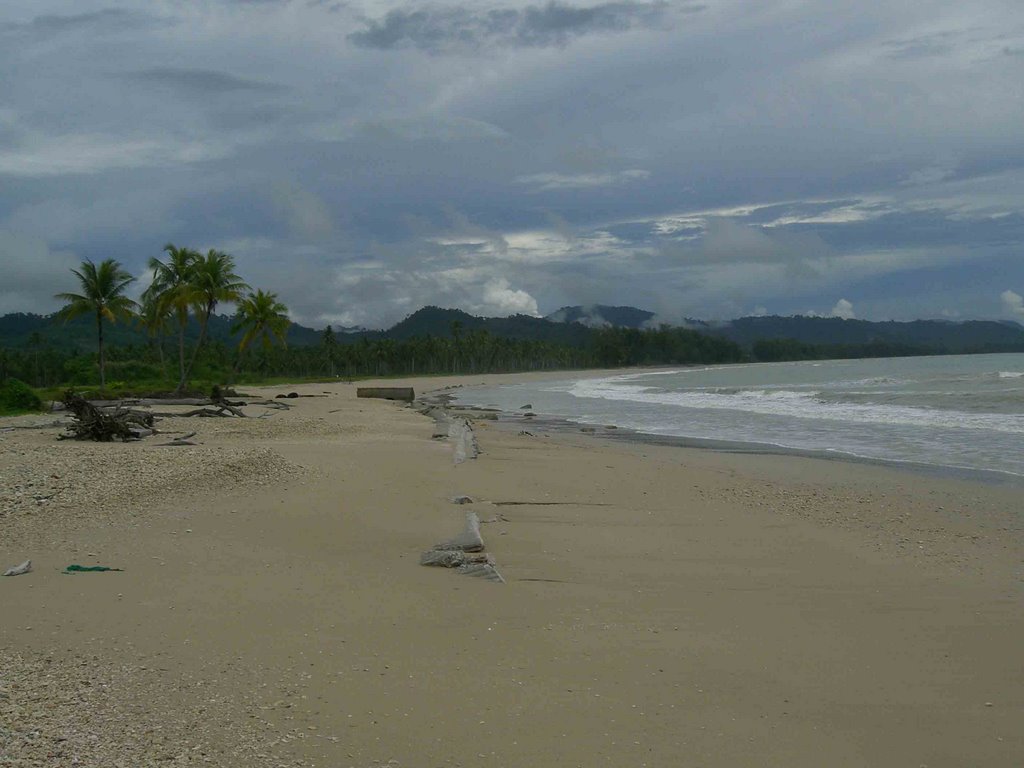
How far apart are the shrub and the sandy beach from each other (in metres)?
18.8

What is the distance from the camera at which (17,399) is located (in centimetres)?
2697

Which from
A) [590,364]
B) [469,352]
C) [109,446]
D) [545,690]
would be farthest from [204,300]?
[590,364]

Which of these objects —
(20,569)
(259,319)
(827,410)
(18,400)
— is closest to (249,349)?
(259,319)

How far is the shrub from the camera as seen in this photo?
87.8 ft

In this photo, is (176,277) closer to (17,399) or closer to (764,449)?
(17,399)

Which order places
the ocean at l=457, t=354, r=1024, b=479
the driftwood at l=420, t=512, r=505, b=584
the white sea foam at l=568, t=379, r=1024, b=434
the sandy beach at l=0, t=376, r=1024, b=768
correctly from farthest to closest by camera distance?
the white sea foam at l=568, t=379, r=1024, b=434
the ocean at l=457, t=354, r=1024, b=479
the driftwood at l=420, t=512, r=505, b=584
the sandy beach at l=0, t=376, r=1024, b=768

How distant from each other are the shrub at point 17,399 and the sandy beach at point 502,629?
18.8 m

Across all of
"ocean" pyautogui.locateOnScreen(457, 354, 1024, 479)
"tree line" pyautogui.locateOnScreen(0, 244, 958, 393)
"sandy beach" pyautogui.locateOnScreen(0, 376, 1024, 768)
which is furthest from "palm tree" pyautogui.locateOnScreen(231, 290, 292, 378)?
"sandy beach" pyautogui.locateOnScreen(0, 376, 1024, 768)

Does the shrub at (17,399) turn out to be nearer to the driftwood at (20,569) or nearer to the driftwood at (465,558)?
the driftwood at (20,569)

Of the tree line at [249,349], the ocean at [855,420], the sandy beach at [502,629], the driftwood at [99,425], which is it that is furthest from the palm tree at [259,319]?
the sandy beach at [502,629]

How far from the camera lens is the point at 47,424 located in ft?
66.4

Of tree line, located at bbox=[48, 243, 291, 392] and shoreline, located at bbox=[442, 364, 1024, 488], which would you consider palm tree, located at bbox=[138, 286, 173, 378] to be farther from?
shoreline, located at bbox=[442, 364, 1024, 488]

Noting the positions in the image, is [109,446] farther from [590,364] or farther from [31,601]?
[590,364]

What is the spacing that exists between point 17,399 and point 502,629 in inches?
1067
